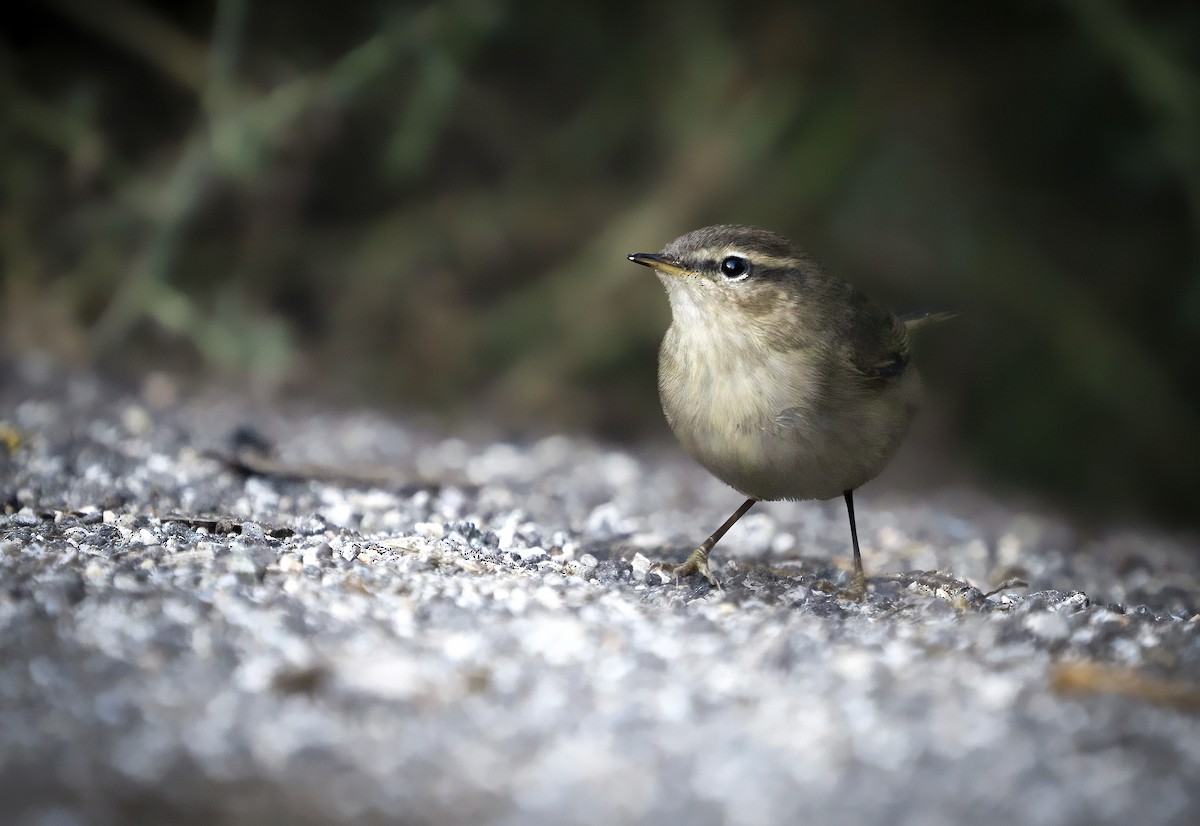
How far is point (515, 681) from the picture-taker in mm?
2445

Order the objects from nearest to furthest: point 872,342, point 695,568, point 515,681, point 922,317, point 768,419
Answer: point 515,681
point 768,419
point 695,568
point 872,342
point 922,317

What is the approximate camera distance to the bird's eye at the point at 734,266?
3.92 metres

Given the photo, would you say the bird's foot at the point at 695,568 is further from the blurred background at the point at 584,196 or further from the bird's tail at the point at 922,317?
the blurred background at the point at 584,196

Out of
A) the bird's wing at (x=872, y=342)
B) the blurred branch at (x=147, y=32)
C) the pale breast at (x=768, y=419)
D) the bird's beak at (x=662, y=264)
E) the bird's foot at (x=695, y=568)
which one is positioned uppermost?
the blurred branch at (x=147, y=32)

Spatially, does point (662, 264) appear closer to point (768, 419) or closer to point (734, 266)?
point (734, 266)

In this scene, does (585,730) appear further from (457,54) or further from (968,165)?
(968,165)

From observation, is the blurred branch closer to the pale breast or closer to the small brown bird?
the small brown bird

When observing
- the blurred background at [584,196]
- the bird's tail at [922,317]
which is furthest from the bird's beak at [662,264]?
the blurred background at [584,196]

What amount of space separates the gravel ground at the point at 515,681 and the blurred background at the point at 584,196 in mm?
2991

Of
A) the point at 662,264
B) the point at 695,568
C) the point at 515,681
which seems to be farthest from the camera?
the point at 662,264

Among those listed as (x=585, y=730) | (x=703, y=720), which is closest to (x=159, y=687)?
(x=585, y=730)

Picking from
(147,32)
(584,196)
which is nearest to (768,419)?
(584,196)

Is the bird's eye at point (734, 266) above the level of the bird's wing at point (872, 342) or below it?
above

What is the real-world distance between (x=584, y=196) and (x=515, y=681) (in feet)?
17.4
